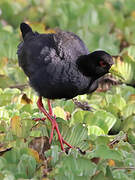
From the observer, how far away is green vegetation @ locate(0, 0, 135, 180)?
2783mm

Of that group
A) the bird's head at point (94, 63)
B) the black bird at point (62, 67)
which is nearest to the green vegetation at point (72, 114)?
the black bird at point (62, 67)

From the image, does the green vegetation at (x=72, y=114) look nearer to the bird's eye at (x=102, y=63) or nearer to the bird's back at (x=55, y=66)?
the bird's back at (x=55, y=66)

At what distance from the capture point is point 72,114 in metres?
3.74

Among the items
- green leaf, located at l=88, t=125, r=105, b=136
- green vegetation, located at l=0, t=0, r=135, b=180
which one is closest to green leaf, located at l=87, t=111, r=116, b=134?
green vegetation, located at l=0, t=0, r=135, b=180

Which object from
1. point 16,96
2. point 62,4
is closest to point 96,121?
point 16,96

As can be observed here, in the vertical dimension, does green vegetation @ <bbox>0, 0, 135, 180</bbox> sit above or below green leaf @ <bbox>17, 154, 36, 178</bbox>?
above

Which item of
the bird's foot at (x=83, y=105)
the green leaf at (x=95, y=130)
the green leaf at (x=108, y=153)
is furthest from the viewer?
the bird's foot at (x=83, y=105)

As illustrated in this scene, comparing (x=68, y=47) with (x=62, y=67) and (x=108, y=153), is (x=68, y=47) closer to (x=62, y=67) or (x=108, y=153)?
(x=62, y=67)

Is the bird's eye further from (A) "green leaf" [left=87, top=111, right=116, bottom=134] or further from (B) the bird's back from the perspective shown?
(A) "green leaf" [left=87, top=111, right=116, bottom=134]

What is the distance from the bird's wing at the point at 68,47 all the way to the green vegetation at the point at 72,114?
0.48 m

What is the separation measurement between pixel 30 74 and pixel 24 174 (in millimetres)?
1004

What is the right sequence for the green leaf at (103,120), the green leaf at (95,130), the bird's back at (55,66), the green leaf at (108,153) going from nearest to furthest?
the green leaf at (108,153) < the bird's back at (55,66) < the green leaf at (95,130) < the green leaf at (103,120)

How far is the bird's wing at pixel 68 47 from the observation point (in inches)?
134

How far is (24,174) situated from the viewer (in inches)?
109
